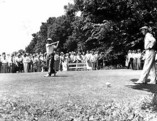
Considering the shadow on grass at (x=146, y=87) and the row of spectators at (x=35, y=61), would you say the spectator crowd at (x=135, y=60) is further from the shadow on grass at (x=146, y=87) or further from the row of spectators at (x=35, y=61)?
the shadow on grass at (x=146, y=87)

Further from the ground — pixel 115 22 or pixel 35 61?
pixel 115 22

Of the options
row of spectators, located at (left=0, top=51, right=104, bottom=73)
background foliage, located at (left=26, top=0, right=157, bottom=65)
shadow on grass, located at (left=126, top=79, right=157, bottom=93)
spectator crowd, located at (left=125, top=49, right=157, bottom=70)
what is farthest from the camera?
background foliage, located at (left=26, top=0, right=157, bottom=65)

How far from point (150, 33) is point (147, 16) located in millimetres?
20604

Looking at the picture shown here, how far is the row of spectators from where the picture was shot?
26984mm

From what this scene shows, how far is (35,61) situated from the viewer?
28688 millimetres

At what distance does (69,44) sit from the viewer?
2771 inches

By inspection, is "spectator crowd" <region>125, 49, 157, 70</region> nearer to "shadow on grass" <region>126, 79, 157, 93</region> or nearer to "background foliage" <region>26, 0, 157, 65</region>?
"background foliage" <region>26, 0, 157, 65</region>

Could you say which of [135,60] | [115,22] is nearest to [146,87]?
[135,60]

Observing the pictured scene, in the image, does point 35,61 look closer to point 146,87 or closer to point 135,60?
point 135,60

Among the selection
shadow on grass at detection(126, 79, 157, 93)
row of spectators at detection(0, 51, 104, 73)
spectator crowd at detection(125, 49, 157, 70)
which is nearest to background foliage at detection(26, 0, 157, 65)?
spectator crowd at detection(125, 49, 157, 70)

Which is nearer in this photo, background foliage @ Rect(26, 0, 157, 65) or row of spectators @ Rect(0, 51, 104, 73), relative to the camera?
row of spectators @ Rect(0, 51, 104, 73)

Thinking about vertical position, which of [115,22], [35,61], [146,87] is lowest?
[146,87]

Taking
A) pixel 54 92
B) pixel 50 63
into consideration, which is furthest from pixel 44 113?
pixel 50 63

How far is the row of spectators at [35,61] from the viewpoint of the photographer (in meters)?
27.0
